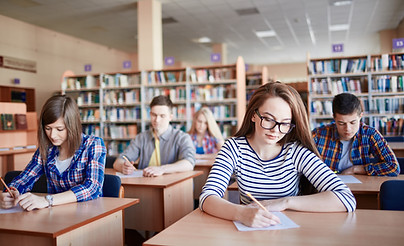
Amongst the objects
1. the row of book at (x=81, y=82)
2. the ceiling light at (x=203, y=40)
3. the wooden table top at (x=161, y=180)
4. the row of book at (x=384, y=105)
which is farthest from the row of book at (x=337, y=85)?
the ceiling light at (x=203, y=40)

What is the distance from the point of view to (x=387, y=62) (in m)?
5.97

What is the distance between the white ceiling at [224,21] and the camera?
25.1ft

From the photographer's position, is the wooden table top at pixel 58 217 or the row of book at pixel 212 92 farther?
the row of book at pixel 212 92

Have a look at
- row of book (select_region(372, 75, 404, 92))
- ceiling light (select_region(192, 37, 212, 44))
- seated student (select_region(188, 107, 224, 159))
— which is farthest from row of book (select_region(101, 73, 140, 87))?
row of book (select_region(372, 75, 404, 92))

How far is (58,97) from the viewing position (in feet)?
6.73

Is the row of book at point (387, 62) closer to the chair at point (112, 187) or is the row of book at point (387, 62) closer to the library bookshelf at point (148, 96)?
the library bookshelf at point (148, 96)

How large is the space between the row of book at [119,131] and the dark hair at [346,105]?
533 centimetres

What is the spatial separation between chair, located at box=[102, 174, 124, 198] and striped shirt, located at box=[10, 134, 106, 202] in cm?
15

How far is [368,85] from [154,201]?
16.0 feet

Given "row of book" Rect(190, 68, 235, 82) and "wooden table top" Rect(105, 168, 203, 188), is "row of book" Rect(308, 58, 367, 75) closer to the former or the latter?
"row of book" Rect(190, 68, 235, 82)

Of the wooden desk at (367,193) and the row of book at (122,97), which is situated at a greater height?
the row of book at (122,97)

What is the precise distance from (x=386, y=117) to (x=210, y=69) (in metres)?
3.35

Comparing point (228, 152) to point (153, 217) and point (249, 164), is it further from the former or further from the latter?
point (153, 217)

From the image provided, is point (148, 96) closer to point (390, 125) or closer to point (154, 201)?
point (390, 125)
